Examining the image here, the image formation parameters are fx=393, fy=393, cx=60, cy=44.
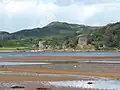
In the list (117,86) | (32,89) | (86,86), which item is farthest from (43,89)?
(117,86)

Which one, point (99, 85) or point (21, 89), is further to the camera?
point (99, 85)

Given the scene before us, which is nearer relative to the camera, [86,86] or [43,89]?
[43,89]

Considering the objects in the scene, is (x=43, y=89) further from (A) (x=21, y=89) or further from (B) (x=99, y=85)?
(B) (x=99, y=85)

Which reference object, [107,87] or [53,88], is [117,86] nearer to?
[107,87]

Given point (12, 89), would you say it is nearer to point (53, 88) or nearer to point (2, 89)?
point (2, 89)

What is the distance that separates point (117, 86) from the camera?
115 feet

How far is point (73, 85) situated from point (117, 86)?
4217 mm

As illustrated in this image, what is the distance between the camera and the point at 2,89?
33781 millimetres

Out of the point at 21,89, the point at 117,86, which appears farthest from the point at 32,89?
the point at 117,86

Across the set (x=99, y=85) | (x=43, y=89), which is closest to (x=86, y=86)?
(x=99, y=85)

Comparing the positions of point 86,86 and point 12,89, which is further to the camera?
point 86,86

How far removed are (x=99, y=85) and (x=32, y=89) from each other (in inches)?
250

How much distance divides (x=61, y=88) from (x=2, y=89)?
5.13 metres

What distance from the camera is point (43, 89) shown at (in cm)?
3269
